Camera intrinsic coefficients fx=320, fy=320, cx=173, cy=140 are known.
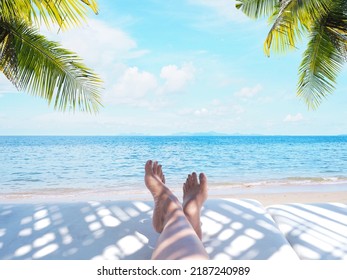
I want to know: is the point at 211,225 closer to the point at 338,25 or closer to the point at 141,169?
the point at 338,25

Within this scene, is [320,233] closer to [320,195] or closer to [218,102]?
[320,195]

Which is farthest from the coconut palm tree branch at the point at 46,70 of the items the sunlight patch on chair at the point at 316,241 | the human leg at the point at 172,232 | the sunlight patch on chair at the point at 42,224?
the sunlight patch on chair at the point at 316,241

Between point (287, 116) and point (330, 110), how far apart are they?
14.0 ft

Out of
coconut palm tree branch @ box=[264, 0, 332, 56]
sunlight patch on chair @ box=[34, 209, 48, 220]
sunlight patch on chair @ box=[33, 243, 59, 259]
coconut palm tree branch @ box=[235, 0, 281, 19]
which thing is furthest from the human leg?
coconut palm tree branch @ box=[235, 0, 281, 19]

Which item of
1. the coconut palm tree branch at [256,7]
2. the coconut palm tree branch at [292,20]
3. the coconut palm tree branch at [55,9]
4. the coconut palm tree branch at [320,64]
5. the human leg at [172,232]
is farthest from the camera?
the coconut palm tree branch at [256,7]

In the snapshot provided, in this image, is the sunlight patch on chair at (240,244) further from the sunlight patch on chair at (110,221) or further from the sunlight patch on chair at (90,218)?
the sunlight patch on chair at (90,218)

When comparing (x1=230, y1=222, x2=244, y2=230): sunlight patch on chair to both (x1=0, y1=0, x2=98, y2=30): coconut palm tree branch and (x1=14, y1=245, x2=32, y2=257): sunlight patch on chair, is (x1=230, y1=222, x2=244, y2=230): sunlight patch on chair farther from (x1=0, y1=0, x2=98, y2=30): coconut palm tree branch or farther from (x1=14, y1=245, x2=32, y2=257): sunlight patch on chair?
(x1=0, y1=0, x2=98, y2=30): coconut palm tree branch

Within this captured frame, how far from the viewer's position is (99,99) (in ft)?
10.1

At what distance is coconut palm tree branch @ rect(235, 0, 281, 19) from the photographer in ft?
13.5

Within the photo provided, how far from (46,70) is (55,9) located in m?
0.78

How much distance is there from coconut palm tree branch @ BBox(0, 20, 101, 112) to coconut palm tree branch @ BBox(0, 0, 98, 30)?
465 mm

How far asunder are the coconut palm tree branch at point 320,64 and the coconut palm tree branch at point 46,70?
8.53 ft

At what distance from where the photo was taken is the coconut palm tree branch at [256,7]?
4116 mm

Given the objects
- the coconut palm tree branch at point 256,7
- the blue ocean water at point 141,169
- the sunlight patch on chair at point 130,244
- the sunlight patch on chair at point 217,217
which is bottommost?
the blue ocean water at point 141,169
